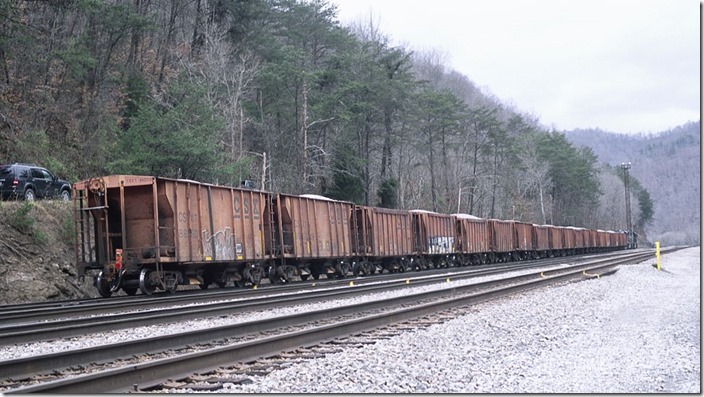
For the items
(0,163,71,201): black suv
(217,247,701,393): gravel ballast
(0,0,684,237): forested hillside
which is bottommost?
(217,247,701,393): gravel ballast

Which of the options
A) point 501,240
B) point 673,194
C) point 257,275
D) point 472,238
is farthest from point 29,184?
point 673,194

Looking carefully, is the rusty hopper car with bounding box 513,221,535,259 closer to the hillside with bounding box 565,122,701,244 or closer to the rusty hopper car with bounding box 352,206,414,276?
the rusty hopper car with bounding box 352,206,414,276

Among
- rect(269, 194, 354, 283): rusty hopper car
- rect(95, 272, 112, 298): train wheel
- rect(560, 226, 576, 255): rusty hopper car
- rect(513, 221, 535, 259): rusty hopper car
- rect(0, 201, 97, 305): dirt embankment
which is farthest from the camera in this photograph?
rect(560, 226, 576, 255): rusty hopper car

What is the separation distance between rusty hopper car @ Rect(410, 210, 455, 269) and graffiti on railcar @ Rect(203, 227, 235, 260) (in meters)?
15.9

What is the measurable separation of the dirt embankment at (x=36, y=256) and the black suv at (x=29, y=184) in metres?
1.66

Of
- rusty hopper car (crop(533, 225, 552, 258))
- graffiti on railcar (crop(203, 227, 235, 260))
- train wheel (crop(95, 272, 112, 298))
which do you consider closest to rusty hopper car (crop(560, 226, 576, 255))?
rusty hopper car (crop(533, 225, 552, 258))

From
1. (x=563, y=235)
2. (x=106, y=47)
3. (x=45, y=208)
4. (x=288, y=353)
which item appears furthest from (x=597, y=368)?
(x=563, y=235)

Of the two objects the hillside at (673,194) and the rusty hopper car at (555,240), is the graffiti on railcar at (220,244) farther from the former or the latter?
the hillside at (673,194)

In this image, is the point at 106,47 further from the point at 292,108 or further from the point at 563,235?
the point at 563,235

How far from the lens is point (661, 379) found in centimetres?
785

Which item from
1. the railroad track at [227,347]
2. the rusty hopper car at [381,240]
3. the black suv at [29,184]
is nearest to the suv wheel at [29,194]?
the black suv at [29,184]

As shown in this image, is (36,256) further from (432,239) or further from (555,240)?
(555,240)

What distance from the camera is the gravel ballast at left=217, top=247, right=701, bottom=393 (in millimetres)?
7367

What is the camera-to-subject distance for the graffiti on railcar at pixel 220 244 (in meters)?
20.4
